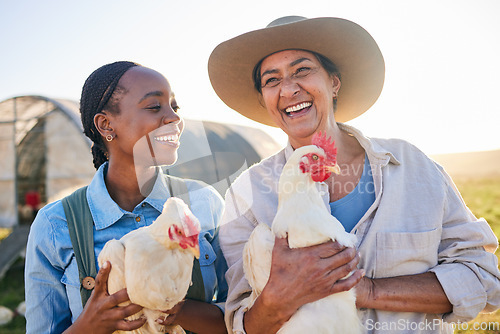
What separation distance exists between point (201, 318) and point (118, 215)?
822 mm

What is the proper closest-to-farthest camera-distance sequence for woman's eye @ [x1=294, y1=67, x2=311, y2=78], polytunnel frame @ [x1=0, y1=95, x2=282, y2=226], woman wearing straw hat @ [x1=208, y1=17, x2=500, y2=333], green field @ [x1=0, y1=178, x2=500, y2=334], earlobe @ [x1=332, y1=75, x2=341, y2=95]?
woman wearing straw hat @ [x1=208, y1=17, x2=500, y2=333] < woman's eye @ [x1=294, y1=67, x2=311, y2=78] < earlobe @ [x1=332, y1=75, x2=341, y2=95] < green field @ [x1=0, y1=178, x2=500, y2=334] < polytunnel frame @ [x1=0, y1=95, x2=282, y2=226]

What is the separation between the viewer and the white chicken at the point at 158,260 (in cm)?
193

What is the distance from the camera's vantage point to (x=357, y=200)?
2.51 meters

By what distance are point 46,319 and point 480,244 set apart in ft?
8.52

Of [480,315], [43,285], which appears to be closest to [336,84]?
[43,285]

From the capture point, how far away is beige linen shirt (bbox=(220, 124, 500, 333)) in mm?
2199

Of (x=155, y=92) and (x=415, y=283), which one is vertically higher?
(x=155, y=92)

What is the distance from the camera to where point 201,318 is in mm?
2275

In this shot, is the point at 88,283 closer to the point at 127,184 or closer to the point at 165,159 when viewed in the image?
the point at 127,184

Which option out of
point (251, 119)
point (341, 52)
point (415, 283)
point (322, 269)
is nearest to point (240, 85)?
point (251, 119)

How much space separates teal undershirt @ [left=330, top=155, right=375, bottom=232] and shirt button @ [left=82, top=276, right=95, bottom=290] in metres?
1.54

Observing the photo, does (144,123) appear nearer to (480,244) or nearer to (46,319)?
(46,319)

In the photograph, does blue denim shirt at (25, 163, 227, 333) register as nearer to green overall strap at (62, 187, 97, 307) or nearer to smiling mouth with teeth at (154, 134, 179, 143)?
green overall strap at (62, 187, 97, 307)

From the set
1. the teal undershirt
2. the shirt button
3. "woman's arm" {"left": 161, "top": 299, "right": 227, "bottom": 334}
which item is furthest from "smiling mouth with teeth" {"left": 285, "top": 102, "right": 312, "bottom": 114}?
the shirt button
